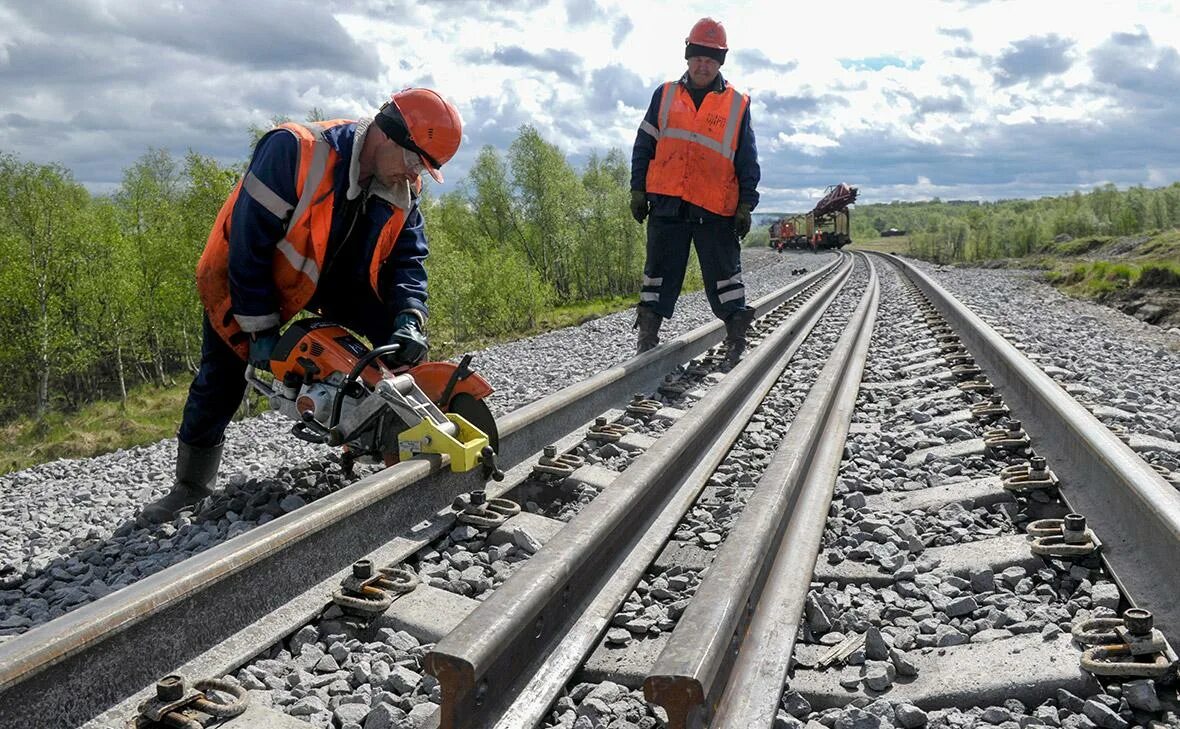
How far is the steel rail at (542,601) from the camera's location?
1774mm

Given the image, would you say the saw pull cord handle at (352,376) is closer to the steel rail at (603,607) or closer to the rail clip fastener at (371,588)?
the rail clip fastener at (371,588)

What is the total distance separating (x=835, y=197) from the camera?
49.7 m

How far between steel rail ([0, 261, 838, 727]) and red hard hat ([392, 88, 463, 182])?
1.26m

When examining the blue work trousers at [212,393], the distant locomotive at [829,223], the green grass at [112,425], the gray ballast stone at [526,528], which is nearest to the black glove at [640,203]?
the blue work trousers at [212,393]

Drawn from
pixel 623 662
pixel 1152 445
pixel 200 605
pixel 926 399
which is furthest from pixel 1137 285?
pixel 200 605

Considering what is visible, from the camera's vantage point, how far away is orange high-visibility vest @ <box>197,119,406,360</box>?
343 centimetres

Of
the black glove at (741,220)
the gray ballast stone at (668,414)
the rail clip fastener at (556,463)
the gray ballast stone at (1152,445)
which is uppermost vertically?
the black glove at (741,220)

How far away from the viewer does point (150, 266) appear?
36.3 meters

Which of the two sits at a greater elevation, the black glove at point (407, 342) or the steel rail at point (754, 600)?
the black glove at point (407, 342)

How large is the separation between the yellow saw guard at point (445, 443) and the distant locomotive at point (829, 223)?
4888cm

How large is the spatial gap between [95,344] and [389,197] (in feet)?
118

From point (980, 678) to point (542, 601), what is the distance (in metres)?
1.03

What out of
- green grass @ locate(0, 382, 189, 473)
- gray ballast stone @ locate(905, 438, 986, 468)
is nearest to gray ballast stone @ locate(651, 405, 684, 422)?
gray ballast stone @ locate(905, 438, 986, 468)

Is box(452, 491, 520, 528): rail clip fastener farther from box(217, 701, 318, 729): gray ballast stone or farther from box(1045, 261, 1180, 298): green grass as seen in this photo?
box(1045, 261, 1180, 298): green grass
